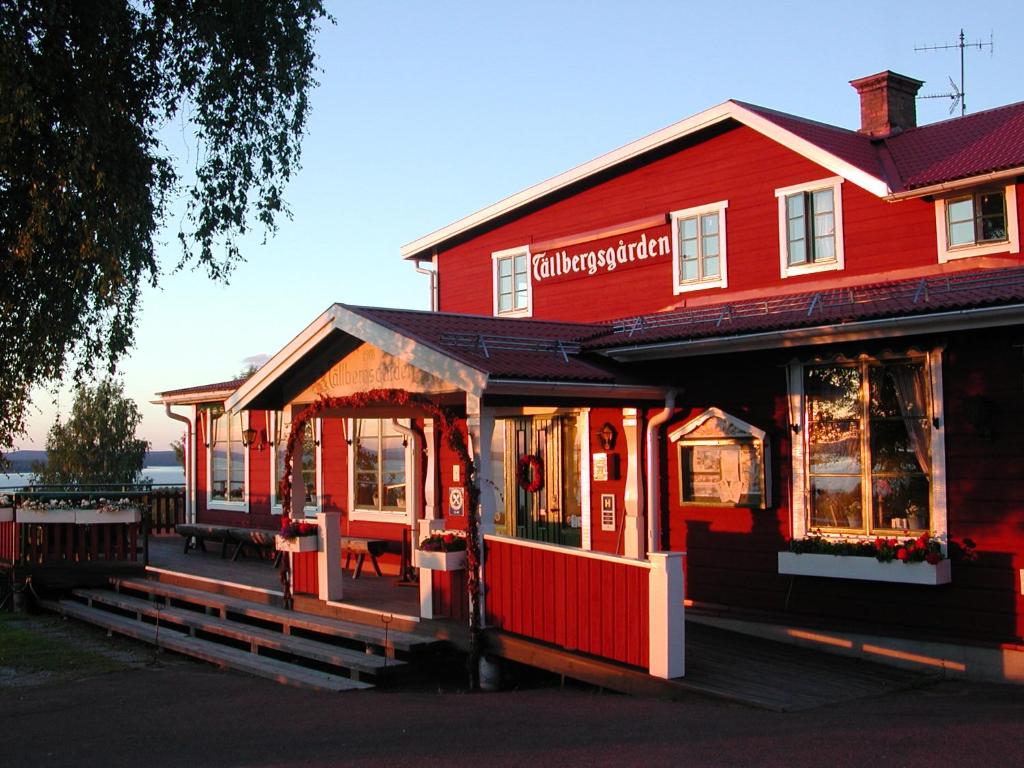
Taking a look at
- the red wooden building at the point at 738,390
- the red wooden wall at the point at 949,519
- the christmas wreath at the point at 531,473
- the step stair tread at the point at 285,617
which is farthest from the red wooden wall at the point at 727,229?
the step stair tread at the point at 285,617

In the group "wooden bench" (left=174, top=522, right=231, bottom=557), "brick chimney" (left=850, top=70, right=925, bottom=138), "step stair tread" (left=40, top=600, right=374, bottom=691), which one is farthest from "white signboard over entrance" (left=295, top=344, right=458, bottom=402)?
"brick chimney" (left=850, top=70, right=925, bottom=138)

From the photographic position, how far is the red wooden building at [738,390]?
9.20 meters

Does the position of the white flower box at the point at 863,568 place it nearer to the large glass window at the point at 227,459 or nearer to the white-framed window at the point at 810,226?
the white-framed window at the point at 810,226

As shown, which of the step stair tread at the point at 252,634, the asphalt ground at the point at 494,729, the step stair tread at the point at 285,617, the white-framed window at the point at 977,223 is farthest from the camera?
the white-framed window at the point at 977,223

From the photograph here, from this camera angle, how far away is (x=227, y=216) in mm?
10133

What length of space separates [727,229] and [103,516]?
9.40 meters

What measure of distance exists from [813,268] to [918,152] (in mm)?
2036

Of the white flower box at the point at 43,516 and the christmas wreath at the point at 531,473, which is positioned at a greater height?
the christmas wreath at the point at 531,473

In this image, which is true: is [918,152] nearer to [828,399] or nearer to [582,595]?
[828,399]

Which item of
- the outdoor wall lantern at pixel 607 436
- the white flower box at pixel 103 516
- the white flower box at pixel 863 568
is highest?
the outdoor wall lantern at pixel 607 436

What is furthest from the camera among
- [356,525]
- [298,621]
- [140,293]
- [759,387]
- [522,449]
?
[356,525]

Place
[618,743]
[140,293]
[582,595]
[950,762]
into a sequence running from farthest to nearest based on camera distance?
1. [140,293]
2. [582,595]
3. [618,743]
4. [950,762]

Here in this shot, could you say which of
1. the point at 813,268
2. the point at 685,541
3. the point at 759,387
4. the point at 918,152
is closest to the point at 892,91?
the point at 918,152

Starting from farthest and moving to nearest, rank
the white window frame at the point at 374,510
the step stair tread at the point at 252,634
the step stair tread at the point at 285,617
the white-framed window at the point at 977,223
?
the white window frame at the point at 374,510, the white-framed window at the point at 977,223, the step stair tread at the point at 285,617, the step stair tread at the point at 252,634
